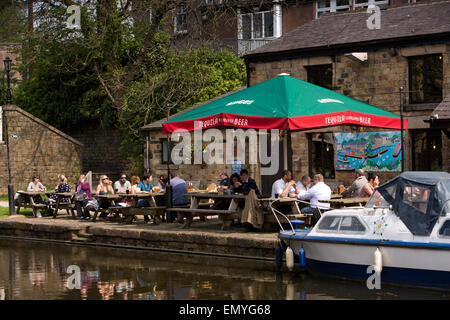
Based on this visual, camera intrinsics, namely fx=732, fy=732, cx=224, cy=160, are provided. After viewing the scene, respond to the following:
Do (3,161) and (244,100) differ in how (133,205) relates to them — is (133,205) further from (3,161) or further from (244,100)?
(3,161)

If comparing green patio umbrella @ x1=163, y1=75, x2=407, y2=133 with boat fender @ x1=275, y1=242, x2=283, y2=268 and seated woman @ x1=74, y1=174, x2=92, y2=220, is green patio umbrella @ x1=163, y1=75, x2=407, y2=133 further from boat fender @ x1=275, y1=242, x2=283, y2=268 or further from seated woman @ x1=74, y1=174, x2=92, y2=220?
seated woman @ x1=74, y1=174, x2=92, y2=220

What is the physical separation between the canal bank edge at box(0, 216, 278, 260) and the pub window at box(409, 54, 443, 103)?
9.40 metres

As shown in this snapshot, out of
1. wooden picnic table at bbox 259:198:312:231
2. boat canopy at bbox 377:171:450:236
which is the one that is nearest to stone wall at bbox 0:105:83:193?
wooden picnic table at bbox 259:198:312:231

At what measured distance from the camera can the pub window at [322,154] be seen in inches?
919

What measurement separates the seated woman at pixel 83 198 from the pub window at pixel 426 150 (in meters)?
9.46

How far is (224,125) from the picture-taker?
15102 mm

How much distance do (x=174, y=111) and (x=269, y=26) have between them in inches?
355

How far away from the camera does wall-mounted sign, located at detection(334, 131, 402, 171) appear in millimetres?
21672

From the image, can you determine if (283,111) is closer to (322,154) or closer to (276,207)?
(276,207)

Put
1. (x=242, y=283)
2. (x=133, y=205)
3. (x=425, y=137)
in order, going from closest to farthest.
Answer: (x=242, y=283)
(x=133, y=205)
(x=425, y=137)

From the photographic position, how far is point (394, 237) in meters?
11.2

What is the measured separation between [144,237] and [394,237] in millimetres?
6560

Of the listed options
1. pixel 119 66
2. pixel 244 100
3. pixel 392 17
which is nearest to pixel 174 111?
pixel 119 66
